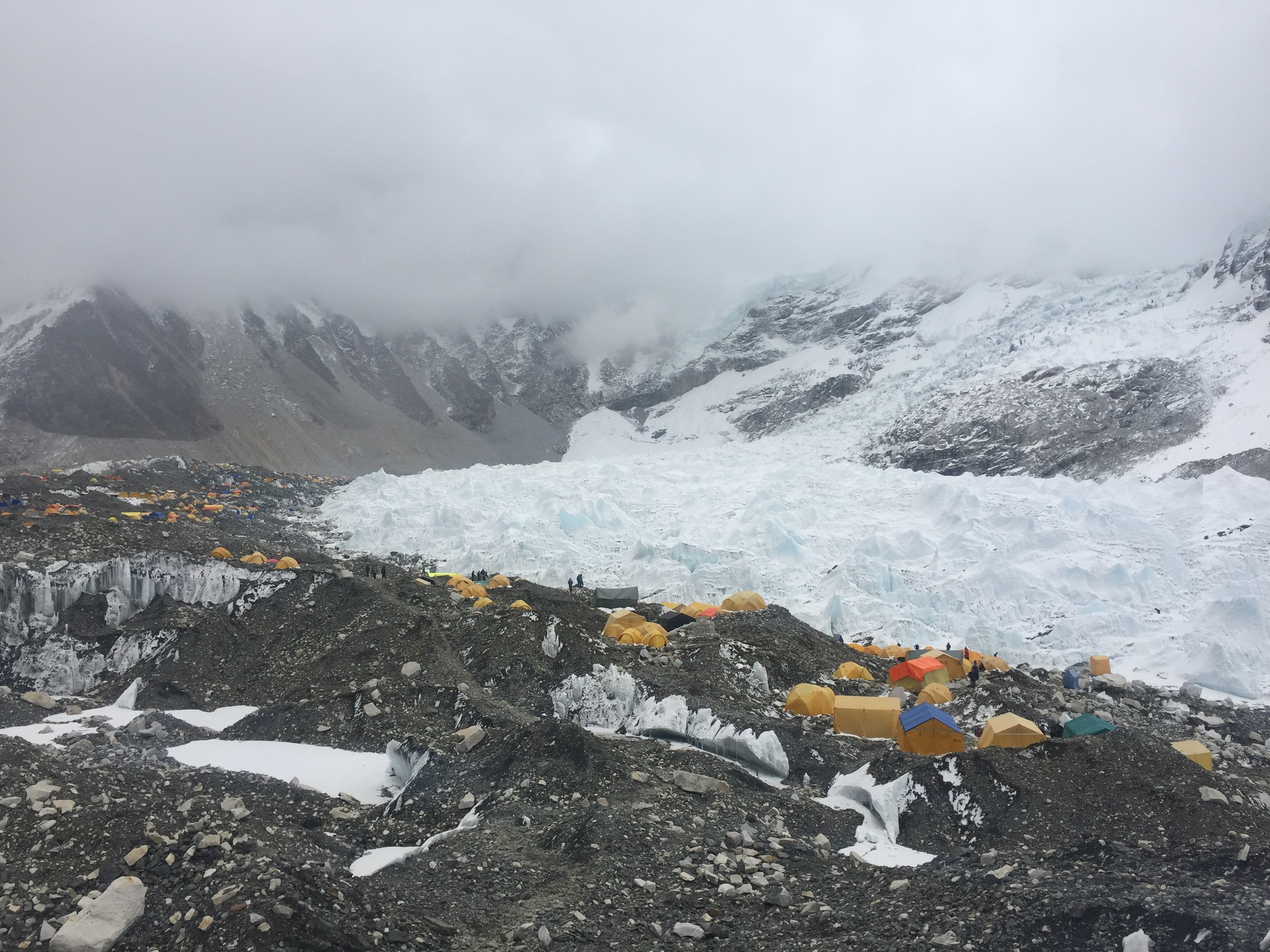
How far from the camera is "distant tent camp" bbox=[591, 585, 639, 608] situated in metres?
28.0

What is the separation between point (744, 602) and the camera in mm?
26594

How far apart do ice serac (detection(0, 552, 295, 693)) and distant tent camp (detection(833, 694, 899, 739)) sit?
47.9 feet

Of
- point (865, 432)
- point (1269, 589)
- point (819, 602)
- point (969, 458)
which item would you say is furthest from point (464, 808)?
point (865, 432)

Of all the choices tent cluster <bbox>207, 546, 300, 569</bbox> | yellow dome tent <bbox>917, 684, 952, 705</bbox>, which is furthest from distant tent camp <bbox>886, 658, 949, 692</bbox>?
tent cluster <bbox>207, 546, 300, 569</bbox>

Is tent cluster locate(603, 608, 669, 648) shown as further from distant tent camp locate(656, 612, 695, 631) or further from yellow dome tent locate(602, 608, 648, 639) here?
distant tent camp locate(656, 612, 695, 631)

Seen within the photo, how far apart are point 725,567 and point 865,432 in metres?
67.0

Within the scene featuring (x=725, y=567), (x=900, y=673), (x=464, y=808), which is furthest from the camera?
(x=725, y=567)

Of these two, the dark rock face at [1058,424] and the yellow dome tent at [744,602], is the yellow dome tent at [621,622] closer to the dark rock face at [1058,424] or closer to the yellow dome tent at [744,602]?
the yellow dome tent at [744,602]

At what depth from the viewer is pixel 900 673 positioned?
20.1m

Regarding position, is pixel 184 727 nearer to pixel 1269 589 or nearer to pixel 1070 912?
pixel 1070 912

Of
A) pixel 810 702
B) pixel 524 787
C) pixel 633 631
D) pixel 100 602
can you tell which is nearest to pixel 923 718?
pixel 810 702

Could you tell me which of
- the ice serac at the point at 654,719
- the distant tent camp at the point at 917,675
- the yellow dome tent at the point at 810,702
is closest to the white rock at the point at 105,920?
the ice serac at the point at 654,719

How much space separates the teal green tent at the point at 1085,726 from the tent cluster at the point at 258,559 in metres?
19.5

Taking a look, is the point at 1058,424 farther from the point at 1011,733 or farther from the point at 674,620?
the point at 1011,733
